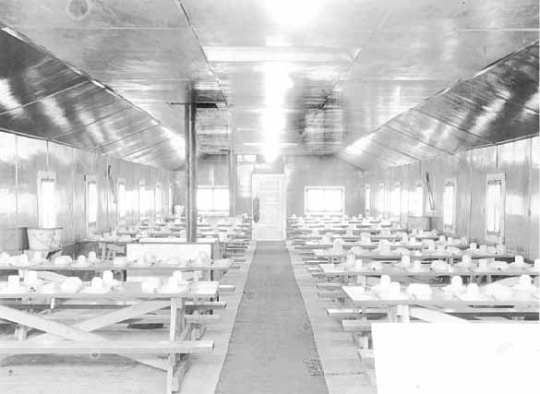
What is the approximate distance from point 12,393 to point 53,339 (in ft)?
1.57

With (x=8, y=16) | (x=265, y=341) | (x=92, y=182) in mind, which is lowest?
(x=265, y=341)

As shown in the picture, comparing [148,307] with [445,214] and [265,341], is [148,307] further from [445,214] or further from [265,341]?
[445,214]

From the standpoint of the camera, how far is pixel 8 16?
16.0ft

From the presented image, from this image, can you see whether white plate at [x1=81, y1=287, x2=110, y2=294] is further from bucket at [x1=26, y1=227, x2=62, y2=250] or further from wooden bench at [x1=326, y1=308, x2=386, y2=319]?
bucket at [x1=26, y1=227, x2=62, y2=250]

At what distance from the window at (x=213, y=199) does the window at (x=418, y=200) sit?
316 inches

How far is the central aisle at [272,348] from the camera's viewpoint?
16.5 feet

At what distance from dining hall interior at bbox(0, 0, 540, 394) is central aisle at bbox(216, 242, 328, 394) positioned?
1.4 inches

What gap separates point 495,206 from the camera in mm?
10602

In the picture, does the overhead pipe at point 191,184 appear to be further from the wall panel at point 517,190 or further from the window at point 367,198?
the window at point 367,198

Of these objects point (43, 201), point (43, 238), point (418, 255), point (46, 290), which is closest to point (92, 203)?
point (43, 201)

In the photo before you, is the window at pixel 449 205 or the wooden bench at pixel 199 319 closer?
the wooden bench at pixel 199 319

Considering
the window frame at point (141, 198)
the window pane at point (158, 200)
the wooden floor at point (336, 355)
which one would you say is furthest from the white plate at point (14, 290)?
the window pane at point (158, 200)

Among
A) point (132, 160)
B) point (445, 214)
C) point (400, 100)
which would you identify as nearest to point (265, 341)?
point (400, 100)

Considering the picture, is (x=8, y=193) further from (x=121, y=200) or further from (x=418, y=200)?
(x=418, y=200)
